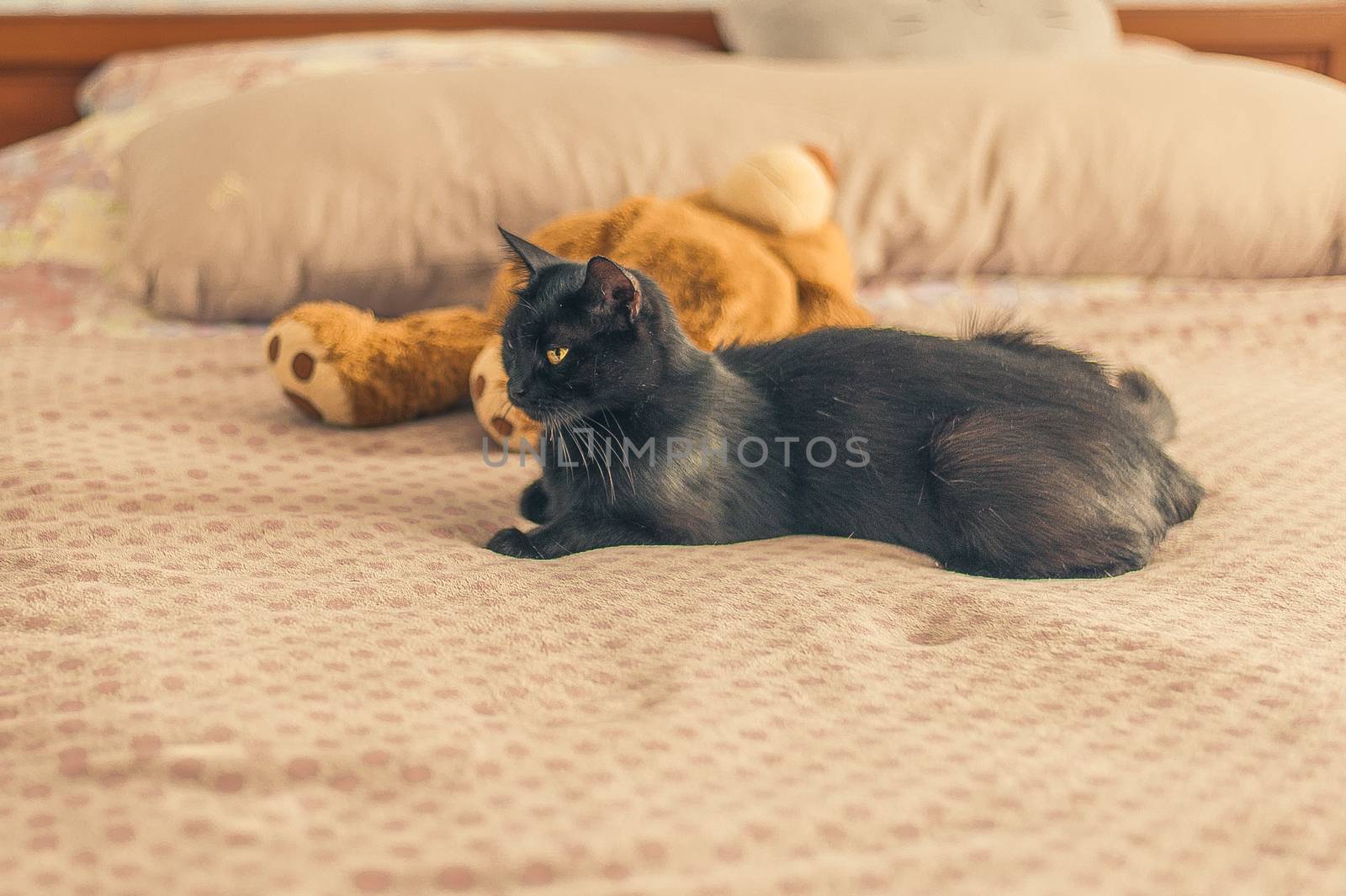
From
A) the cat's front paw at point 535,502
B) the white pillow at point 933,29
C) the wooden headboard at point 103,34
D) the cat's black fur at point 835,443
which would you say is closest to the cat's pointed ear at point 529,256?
the cat's black fur at point 835,443

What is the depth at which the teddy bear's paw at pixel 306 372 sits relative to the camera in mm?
1328

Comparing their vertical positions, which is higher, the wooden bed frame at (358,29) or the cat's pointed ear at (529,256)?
the wooden bed frame at (358,29)

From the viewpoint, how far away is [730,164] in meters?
1.72

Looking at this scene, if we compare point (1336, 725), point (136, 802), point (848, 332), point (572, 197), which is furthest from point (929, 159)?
point (136, 802)

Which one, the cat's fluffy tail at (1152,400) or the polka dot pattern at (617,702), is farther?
the cat's fluffy tail at (1152,400)

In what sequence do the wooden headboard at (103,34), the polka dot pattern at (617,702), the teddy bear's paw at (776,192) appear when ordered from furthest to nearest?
the wooden headboard at (103,34), the teddy bear's paw at (776,192), the polka dot pattern at (617,702)

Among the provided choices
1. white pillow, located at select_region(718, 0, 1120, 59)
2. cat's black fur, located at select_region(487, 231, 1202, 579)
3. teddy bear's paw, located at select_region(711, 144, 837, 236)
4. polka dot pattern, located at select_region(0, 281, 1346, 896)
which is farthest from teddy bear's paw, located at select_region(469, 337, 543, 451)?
white pillow, located at select_region(718, 0, 1120, 59)

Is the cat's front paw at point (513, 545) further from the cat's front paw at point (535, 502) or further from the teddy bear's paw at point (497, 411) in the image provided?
the teddy bear's paw at point (497, 411)

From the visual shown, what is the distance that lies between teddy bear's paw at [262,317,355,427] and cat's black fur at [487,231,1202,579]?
1.24ft

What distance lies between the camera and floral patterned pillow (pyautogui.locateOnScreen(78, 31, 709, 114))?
2016mm

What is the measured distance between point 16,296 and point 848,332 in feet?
4.29

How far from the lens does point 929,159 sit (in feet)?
5.83

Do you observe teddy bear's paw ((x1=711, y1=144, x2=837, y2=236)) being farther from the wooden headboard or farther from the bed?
the wooden headboard

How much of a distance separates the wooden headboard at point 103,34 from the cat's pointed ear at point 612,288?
169cm
